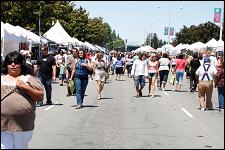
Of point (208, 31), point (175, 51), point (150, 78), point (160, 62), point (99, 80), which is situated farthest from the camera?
point (208, 31)

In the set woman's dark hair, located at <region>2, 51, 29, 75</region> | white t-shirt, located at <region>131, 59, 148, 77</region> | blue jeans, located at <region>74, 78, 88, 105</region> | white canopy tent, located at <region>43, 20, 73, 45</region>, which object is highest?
white canopy tent, located at <region>43, 20, 73, 45</region>

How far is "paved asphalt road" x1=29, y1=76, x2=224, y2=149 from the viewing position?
24.2ft

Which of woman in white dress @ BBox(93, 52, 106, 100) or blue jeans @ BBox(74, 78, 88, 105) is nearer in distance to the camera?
blue jeans @ BBox(74, 78, 88, 105)

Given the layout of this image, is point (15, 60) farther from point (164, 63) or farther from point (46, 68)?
point (164, 63)

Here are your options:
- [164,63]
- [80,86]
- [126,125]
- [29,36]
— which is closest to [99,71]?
[80,86]

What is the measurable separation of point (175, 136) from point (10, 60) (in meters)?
4.55

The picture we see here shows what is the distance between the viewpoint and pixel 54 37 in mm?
35625

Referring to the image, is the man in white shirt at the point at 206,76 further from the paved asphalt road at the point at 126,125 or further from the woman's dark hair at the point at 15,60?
the woman's dark hair at the point at 15,60

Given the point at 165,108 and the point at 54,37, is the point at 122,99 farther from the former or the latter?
the point at 54,37

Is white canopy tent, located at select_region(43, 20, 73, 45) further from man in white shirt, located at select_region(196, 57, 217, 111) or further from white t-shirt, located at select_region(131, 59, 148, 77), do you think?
man in white shirt, located at select_region(196, 57, 217, 111)

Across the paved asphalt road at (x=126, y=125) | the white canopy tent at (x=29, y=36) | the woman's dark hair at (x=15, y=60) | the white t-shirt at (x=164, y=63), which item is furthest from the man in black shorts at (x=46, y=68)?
the white canopy tent at (x=29, y=36)

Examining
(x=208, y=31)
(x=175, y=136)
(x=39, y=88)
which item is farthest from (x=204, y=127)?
(x=208, y=31)

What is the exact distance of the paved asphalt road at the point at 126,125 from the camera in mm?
7383

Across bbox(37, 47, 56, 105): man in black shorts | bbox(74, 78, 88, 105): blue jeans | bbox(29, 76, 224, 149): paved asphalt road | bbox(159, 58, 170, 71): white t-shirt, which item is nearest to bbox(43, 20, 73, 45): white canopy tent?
bbox(159, 58, 170, 71): white t-shirt
